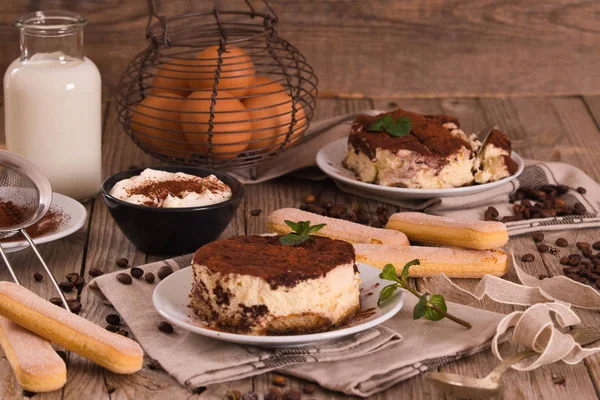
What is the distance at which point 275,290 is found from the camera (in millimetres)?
Result: 1774

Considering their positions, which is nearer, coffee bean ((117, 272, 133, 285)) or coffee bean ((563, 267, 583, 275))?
coffee bean ((117, 272, 133, 285))

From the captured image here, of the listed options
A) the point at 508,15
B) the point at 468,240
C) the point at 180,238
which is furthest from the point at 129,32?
the point at 468,240

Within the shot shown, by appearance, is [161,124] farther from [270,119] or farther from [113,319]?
[113,319]

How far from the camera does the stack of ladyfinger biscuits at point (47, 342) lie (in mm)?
1691

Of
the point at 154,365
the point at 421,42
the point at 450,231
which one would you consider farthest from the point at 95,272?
the point at 421,42

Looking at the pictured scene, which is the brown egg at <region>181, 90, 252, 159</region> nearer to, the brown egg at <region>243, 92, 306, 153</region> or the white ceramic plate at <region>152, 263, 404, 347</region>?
the brown egg at <region>243, 92, 306, 153</region>

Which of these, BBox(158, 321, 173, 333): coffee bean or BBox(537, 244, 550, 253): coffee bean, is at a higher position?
BBox(158, 321, 173, 333): coffee bean

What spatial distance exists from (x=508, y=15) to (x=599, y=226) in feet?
5.28

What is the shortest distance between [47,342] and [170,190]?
642mm

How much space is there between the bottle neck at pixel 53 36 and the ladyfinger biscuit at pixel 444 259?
40.3 inches

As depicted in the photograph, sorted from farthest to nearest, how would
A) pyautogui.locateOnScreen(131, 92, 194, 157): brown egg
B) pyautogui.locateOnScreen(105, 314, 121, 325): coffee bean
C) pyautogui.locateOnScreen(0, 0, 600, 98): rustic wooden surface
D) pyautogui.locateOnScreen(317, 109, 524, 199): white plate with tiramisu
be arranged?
pyautogui.locateOnScreen(0, 0, 600, 98): rustic wooden surface, pyautogui.locateOnScreen(131, 92, 194, 157): brown egg, pyautogui.locateOnScreen(317, 109, 524, 199): white plate with tiramisu, pyautogui.locateOnScreen(105, 314, 121, 325): coffee bean

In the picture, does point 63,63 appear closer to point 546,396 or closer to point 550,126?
point 546,396

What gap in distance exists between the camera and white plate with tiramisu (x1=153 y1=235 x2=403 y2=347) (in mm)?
1778

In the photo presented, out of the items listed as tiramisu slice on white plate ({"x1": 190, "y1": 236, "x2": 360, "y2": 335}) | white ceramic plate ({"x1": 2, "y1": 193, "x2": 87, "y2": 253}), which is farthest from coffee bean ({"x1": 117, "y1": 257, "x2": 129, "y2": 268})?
tiramisu slice on white plate ({"x1": 190, "y1": 236, "x2": 360, "y2": 335})
